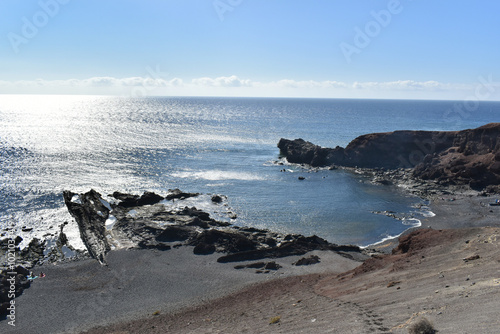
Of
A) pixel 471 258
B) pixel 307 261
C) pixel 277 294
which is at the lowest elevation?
pixel 307 261

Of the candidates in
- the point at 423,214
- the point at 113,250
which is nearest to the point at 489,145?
the point at 423,214

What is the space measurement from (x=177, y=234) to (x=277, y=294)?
18832 mm

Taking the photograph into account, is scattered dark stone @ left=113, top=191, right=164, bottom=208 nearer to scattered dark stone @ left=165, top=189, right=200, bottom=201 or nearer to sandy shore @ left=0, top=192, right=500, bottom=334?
scattered dark stone @ left=165, top=189, right=200, bottom=201

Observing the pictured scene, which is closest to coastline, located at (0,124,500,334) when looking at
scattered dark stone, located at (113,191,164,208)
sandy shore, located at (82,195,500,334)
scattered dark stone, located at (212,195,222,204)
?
sandy shore, located at (82,195,500,334)

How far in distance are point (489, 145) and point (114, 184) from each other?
6769cm

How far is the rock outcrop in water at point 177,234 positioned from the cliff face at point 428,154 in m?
36.5

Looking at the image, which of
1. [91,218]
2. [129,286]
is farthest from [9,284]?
[91,218]

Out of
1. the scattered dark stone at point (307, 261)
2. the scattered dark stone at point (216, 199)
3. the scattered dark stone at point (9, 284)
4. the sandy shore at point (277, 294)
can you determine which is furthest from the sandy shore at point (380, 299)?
the scattered dark stone at point (216, 199)

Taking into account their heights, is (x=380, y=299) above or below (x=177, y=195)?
above

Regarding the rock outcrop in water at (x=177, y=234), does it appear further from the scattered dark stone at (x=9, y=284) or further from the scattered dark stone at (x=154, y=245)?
the scattered dark stone at (x=9, y=284)

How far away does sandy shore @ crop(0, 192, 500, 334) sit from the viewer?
1864 centimetres

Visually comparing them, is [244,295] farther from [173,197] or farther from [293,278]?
[173,197]

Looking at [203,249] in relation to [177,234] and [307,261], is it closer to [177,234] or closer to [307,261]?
[177,234]

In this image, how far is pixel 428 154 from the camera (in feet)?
246
